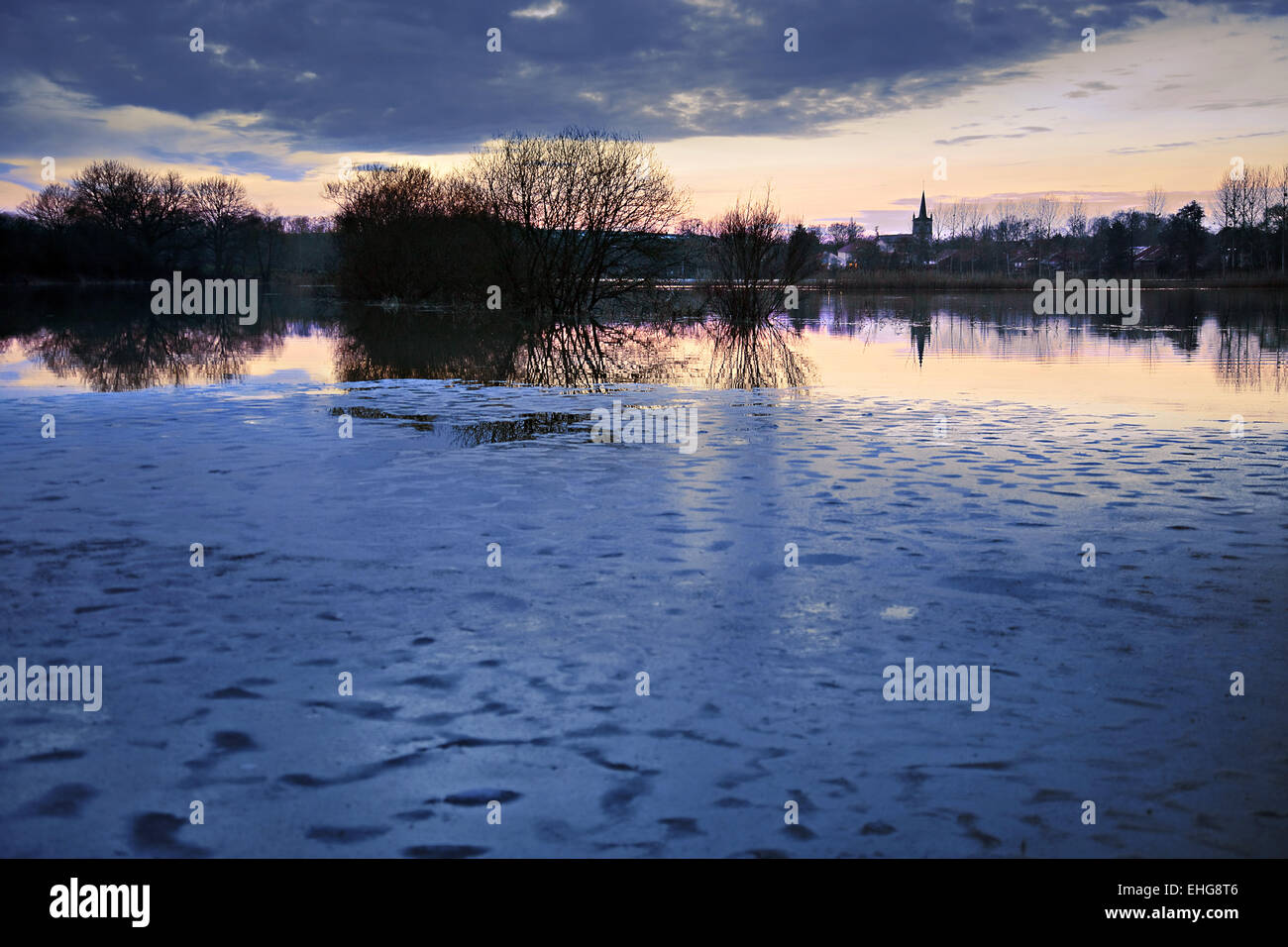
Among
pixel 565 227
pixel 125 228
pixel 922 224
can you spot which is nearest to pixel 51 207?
pixel 125 228

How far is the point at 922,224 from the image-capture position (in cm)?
18200

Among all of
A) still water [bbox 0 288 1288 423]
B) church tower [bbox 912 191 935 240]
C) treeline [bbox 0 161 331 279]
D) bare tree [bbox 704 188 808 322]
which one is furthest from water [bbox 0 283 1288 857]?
church tower [bbox 912 191 935 240]

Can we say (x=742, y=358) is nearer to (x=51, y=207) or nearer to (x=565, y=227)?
(x=565, y=227)

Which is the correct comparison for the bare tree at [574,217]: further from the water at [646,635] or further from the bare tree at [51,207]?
the bare tree at [51,207]

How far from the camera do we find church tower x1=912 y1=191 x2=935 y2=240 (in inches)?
6988

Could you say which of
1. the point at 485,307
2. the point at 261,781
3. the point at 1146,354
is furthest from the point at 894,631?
the point at 485,307

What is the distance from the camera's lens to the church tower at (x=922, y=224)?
178 meters

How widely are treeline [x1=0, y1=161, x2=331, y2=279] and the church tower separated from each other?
387ft

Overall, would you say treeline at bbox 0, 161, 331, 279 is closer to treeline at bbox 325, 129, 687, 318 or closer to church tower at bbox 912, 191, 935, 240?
treeline at bbox 325, 129, 687, 318

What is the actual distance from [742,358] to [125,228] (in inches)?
3381

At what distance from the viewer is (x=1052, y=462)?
8.44 m

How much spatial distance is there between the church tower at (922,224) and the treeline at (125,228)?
118m
